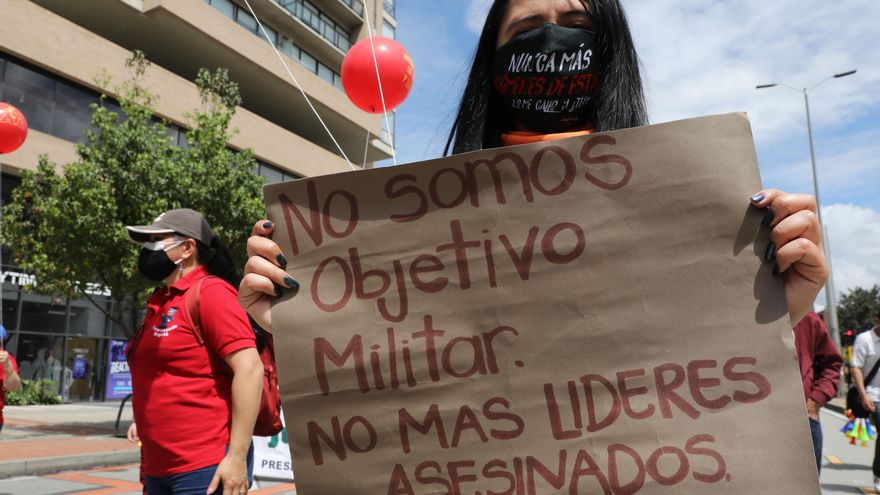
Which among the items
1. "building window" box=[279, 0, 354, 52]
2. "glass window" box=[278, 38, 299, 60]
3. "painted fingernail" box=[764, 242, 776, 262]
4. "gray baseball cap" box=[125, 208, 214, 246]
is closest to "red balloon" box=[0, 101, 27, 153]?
"gray baseball cap" box=[125, 208, 214, 246]

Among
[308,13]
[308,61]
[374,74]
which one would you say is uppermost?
[308,13]

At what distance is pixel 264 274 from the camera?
1.45 metres

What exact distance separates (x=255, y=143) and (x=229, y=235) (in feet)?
39.9

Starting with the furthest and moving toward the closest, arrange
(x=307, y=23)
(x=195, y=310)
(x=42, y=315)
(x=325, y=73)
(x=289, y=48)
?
(x=325, y=73)
(x=307, y=23)
(x=289, y=48)
(x=42, y=315)
(x=195, y=310)

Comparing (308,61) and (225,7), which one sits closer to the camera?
(225,7)

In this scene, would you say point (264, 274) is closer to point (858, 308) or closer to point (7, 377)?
point (7, 377)

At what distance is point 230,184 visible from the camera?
13.1 meters

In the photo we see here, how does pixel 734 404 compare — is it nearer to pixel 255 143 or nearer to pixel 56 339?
pixel 56 339

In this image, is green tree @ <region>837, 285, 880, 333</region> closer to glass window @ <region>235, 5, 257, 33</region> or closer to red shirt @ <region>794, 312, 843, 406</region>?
glass window @ <region>235, 5, 257, 33</region>

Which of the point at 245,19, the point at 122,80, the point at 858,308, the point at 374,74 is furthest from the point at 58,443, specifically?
the point at 858,308

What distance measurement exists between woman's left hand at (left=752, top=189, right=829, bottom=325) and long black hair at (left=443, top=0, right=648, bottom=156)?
1.53ft

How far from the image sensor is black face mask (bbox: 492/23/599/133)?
68.9 inches

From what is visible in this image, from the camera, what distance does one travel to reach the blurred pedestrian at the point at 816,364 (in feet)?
15.0

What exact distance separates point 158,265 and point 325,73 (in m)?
28.5
